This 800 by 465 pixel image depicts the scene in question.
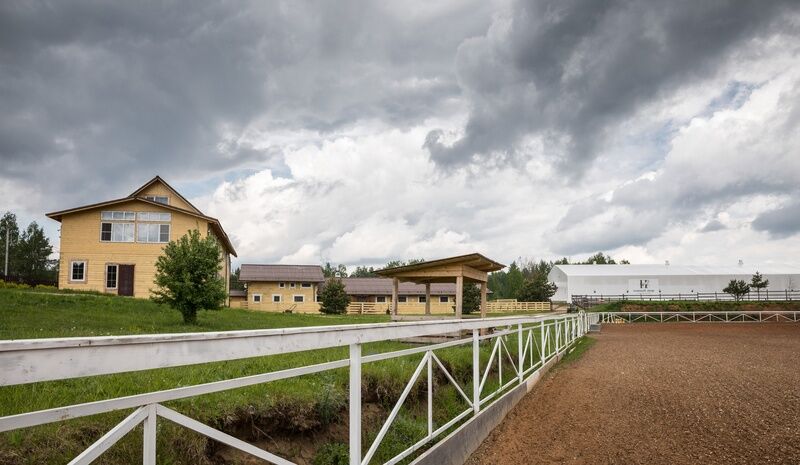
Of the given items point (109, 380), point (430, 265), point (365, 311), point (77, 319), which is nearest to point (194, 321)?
point (77, 319)

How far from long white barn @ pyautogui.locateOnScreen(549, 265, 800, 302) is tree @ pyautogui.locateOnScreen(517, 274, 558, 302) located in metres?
1.84

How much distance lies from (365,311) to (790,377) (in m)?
45.2

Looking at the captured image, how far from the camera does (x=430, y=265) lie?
1446 centimetres

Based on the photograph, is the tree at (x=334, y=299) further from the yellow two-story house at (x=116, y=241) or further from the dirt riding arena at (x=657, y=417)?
the dirt riding arena at (x=657, y=417)

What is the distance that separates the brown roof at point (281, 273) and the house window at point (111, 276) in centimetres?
1771

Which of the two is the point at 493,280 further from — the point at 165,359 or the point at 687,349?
the point at 165,359

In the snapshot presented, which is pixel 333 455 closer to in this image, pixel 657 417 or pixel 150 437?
pixel 150 437

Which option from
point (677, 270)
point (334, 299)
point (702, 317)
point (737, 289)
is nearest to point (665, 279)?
point (677, 270)

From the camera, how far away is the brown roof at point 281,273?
47.8m

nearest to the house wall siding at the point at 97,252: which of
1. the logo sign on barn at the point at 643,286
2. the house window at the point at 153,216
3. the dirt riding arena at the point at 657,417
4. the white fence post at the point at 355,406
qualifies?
the house window at the point at 153,216

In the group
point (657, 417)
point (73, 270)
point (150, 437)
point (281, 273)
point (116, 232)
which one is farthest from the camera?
point (281, 273)

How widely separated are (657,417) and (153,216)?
1111 inches

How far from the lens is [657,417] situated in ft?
25.2

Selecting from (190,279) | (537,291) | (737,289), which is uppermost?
(190,279)
